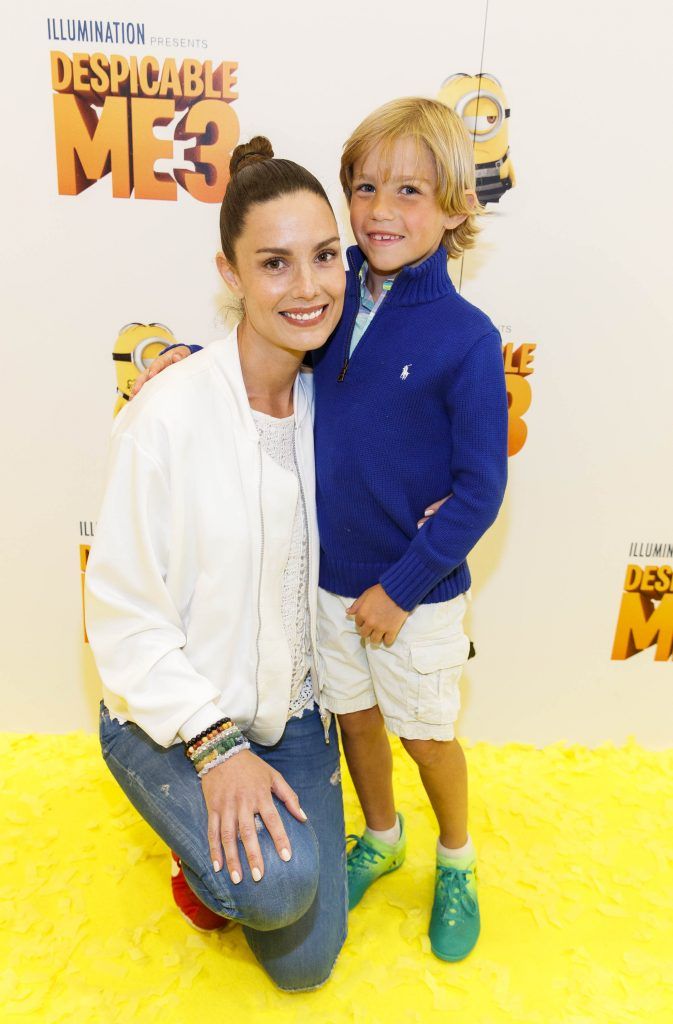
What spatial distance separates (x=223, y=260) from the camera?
1373mm

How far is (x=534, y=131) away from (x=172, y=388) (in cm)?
99

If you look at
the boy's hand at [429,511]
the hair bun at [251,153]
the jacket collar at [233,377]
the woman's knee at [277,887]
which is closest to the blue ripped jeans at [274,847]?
the woman's knee at [277,887]

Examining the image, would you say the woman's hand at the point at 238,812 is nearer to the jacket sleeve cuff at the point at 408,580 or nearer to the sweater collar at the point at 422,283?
the jacket sleeve cuff at the point at 408,580

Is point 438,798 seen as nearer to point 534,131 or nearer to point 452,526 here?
point 452,526

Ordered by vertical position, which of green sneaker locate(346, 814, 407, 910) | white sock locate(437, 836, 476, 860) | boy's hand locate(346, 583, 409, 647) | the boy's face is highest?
the boy's face

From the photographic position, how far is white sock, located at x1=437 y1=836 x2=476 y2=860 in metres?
1.66

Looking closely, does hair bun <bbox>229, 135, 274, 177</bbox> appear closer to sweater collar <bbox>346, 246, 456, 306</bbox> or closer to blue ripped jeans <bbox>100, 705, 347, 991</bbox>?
sweater collar <bbox>346, 246, 456, 306</bbox>

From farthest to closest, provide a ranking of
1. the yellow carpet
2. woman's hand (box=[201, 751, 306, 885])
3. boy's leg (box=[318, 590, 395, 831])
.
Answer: boy's leg (box=[318, 590, 395, 831]) < the yellow carpet < woman's hand (box=[201, 751, 306, 885])

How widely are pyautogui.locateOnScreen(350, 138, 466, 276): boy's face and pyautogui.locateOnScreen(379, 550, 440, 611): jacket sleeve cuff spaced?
51 cm

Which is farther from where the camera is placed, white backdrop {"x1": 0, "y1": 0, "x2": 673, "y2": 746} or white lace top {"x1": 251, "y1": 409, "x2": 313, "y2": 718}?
white backdrop {"x1": 0, "y1": 0, "x2": 673, "y2": 746}

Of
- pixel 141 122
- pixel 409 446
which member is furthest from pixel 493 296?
pixel 141 122

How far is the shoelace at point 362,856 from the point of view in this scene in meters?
1.72

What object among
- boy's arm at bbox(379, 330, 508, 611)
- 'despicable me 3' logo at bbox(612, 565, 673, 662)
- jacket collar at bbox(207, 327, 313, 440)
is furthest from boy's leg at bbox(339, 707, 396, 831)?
'despicable me 3' logo at bbox(612, 565, 673, 662)

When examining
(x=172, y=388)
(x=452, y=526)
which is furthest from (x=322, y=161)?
(x=452, y=526)
